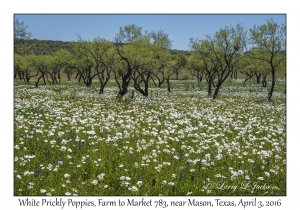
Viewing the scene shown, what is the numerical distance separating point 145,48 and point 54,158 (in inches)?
1075

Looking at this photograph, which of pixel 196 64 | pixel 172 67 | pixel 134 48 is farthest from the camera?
pixel 196 64

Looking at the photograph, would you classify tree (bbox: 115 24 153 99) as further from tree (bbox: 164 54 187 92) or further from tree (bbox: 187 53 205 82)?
tree (bbox: 187 53 205 82)

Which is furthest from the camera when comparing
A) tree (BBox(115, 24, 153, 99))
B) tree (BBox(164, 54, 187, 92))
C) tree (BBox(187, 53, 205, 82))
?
tree (BBox(187, 53, 205, 82))

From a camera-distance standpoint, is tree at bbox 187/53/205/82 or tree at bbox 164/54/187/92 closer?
tree at bbox 164/54/187/92

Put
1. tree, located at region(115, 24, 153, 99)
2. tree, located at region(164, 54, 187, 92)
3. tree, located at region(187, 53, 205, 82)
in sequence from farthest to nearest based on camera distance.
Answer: tree, located at region(187, 53, 205, 82), tree, located at region(164, 54, 187, 92), tree, located at region(115, 24, 153, 99)

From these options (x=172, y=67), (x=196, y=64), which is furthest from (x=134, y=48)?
(x=196, y=64)

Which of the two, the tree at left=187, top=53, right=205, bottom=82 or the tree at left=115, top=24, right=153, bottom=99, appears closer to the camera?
the tree at left=115, top=24, right=153, bottom=99

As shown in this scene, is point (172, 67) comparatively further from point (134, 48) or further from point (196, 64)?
point (134, 48)

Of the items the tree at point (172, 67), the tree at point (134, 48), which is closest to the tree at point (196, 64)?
the tree at point (172, 67)

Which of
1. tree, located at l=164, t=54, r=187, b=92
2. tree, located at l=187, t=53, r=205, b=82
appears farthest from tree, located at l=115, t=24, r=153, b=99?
tree, located at l=187, t=53, r=205, b=82

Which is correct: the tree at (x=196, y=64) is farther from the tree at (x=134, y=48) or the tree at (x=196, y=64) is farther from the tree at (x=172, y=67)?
the tree at (x=134, y=48)

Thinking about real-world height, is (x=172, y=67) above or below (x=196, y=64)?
below
